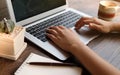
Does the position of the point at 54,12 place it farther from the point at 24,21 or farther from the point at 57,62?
the point at 57,62

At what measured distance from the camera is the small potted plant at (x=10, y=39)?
65cm

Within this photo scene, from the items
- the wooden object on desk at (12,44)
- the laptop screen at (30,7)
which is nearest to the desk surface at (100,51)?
the wooden object on desk at (12,44)

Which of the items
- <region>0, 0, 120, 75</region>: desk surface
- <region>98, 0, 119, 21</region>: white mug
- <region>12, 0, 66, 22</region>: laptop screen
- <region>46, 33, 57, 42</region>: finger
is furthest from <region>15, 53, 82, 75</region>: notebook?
<region>98, 0, 119, 21</region>: white mug

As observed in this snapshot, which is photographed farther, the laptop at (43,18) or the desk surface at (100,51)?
the laptop at (43,18)

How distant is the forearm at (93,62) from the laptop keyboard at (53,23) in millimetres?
169

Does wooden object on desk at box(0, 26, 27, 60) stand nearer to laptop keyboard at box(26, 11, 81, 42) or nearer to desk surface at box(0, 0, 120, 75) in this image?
desk surface at box(0, 0, 120, 75)

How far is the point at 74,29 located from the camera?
2.97ft

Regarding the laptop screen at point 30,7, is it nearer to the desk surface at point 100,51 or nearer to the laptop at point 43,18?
the laptop at point 43,18

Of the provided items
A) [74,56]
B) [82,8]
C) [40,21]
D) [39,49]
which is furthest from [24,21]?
[82,8]

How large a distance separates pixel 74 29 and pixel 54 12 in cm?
19

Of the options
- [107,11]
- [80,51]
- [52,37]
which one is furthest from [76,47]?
[107,11]

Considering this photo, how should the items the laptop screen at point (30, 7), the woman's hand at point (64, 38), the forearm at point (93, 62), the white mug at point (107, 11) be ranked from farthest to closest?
1. the white mug at point (107, 11)
2. the laptop screen at point (30, 7)
3. the woman's hand at point (64, 38)
4. the forearm at point (93, 62)

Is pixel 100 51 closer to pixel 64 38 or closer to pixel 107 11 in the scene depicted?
pixel 64 38

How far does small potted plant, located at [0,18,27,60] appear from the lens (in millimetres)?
652
